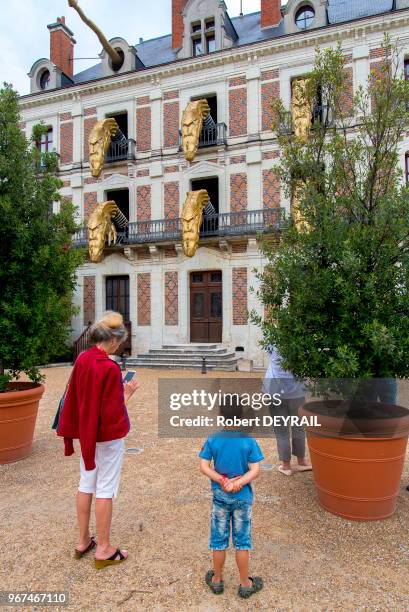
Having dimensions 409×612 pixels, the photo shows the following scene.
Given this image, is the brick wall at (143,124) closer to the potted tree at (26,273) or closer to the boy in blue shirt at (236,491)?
the potted tree at (26,273)

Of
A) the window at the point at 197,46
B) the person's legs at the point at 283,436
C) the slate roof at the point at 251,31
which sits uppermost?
the slate roof at the point at 251,31

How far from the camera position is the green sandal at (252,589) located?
2.42m

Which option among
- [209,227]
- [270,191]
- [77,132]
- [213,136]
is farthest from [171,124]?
[270,191]

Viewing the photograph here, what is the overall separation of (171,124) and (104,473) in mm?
14799

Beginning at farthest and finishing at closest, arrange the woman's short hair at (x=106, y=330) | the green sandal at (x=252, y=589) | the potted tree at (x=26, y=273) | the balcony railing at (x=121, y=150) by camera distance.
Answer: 1. the balcony railing at (x=121, y=150)
2. the potted tree at (x=26, y=273)
3. the woman's short hair at (x=106, y=330)
4. the green sandal at (x=252, y=589)

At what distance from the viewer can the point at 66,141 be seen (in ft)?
55.0

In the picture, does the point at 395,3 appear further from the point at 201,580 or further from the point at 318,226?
A: the point at 201,580

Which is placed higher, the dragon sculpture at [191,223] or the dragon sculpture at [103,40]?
the dragon sculpture at [103,40]

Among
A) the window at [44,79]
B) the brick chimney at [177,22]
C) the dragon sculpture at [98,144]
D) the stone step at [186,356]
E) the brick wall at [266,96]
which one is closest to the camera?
the stone step at [186,356]

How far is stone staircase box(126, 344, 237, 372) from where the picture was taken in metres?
12.8

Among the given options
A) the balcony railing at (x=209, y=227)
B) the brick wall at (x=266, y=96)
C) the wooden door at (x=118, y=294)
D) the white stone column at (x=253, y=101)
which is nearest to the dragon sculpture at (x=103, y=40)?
the white stone column at (x=253, y=101)

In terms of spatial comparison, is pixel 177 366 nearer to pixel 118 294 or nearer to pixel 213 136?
pixel 118 294

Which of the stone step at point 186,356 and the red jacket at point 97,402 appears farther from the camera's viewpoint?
the stone step at point 186,356

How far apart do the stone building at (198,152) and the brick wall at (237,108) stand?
0.04 m
